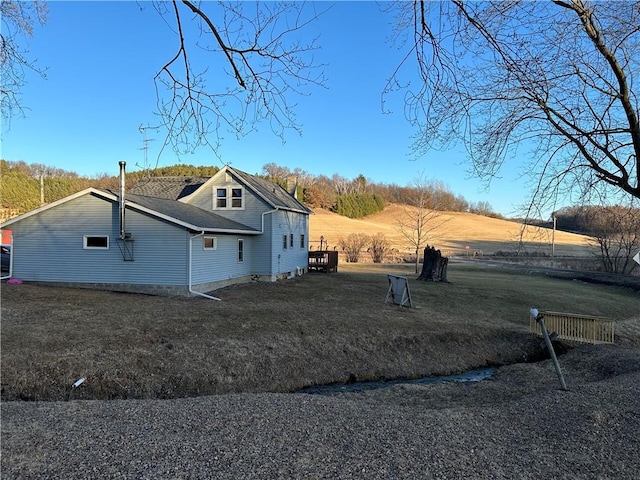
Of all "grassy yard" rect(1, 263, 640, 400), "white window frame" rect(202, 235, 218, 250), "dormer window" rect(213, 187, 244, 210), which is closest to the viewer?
"grassy yard" rect(1, 263, 640, 400)

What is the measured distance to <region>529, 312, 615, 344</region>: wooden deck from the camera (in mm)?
12633

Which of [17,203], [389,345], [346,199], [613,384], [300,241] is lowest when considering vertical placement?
[389,345]

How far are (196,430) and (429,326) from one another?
430 inches

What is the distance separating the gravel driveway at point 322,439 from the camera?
3.69 metres

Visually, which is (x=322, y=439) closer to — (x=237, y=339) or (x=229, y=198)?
(x=237, y=339)

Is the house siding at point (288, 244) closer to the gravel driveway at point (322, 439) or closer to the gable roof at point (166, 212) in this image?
the gable roof at point (166, 212)

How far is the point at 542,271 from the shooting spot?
3703cm

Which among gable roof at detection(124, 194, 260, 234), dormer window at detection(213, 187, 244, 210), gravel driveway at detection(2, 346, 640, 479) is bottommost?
gravel driveway at detection(2, 346, 640, 479)

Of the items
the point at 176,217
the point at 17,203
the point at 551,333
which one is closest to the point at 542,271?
the point at 551,333

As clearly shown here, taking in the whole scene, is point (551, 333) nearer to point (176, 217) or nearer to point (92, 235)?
point (176, 217)

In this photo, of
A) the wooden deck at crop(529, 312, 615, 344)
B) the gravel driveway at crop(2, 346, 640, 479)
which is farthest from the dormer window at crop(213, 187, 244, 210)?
the gravel driveway at crop(2, 346, 640, 479)

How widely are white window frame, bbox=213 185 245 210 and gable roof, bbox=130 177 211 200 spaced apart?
1643 millimetres

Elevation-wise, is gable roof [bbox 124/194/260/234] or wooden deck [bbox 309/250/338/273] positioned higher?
gable roof [bbox 124/194/260/234]

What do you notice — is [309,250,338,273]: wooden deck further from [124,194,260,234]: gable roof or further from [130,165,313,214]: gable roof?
[124,194,260,234]: gable roof
